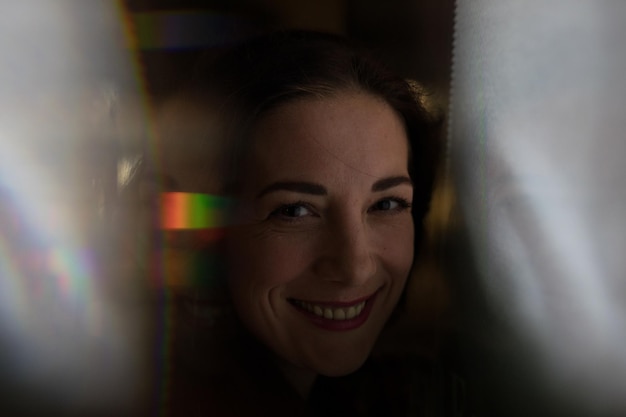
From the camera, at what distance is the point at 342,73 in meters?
0.75

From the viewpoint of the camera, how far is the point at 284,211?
75 centimetres

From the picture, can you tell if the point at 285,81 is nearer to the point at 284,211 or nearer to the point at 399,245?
the point at 284,211

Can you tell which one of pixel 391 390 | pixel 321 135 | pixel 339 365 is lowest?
pixel 391 390

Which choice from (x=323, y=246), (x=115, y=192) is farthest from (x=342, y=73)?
(x=115, y=192)

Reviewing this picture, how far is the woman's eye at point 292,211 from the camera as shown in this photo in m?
0.75

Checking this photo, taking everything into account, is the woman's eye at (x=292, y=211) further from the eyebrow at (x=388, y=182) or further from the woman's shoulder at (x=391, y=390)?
the woman's shoulder at (x=391, y=390)

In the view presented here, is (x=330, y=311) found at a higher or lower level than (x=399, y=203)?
lower

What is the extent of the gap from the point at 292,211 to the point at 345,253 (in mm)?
86

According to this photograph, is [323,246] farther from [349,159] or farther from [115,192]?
[115,192]

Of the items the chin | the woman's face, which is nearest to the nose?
the woman's face

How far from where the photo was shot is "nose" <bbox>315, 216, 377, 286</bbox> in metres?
0.74

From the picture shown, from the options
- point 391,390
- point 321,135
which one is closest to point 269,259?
point 321,135

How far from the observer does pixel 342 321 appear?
0.79 metres

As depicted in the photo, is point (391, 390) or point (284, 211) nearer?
point (284, 211)
